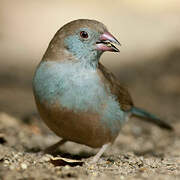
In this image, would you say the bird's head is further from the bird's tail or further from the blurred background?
the blurred background

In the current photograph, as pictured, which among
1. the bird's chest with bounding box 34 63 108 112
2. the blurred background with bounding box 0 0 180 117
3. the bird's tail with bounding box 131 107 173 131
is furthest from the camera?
the blurred background with bounding box 0 0 180 117

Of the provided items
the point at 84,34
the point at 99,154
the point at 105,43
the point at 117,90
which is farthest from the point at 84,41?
the point at 99,154

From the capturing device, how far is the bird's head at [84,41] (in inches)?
180

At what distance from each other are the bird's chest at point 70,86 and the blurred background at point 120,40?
2.73 meters

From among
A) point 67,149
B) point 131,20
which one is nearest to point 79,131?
point 67,149

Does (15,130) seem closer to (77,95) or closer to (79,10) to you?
(77,95)

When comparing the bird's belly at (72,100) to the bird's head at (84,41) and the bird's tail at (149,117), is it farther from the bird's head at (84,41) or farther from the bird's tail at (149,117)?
the bird's tail at (149,117)

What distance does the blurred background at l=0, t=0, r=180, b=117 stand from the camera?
27.8ft

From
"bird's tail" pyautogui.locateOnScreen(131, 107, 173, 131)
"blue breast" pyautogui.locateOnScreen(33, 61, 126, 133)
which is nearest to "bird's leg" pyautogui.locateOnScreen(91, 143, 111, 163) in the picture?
"blue breast" pyautogui.locateOnScreen(33, 61, 126, 133)

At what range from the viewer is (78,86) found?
4.39 meters

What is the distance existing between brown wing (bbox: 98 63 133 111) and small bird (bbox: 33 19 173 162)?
5 centimetres

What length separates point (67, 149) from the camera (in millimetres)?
5863

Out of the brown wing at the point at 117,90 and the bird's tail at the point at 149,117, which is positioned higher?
the brown wing at the point at 117,90

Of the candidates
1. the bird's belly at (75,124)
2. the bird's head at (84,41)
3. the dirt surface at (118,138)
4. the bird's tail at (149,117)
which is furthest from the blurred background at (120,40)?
the bird's head at (84,41)
